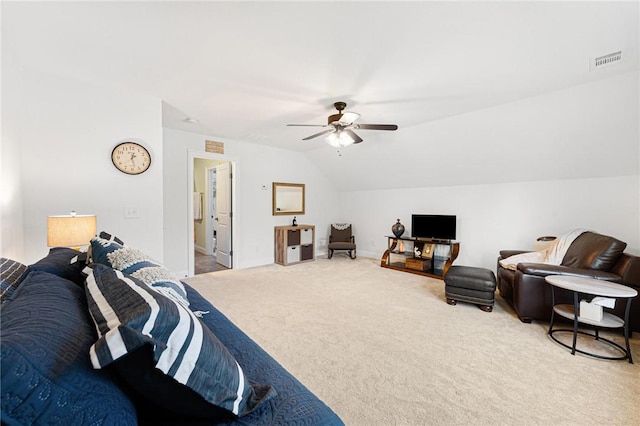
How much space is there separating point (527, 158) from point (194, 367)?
488 centimetres

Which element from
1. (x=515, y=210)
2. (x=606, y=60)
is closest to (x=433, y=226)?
(x=515, y=210)

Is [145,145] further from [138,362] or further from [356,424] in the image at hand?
[356,424]

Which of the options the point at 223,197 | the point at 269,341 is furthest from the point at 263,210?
the point at 269,341

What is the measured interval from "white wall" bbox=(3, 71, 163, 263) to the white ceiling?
0.69ft

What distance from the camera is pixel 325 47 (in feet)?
7.31

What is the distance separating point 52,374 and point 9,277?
1.05 metres

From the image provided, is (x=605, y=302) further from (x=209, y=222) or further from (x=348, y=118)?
(x=209, y=222)

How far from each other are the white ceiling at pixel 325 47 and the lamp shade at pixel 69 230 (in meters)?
1.40

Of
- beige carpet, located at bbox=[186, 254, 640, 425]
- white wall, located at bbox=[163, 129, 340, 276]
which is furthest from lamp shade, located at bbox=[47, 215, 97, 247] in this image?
white wall, located at bbox=[163, 129, 340, 276]

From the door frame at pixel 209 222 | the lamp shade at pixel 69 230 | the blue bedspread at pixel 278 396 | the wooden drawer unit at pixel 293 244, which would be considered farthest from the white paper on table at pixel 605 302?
the door frame at pixel 209 222

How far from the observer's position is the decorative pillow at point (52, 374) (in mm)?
499

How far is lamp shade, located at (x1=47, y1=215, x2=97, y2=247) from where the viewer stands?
2271mm

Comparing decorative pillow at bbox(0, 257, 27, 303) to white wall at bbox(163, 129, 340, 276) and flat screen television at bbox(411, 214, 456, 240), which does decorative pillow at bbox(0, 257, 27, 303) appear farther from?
flat screen television at bbox(411, 214, 456, 240)

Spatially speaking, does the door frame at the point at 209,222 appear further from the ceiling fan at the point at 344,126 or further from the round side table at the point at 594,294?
the round side table at the point at 594,294
